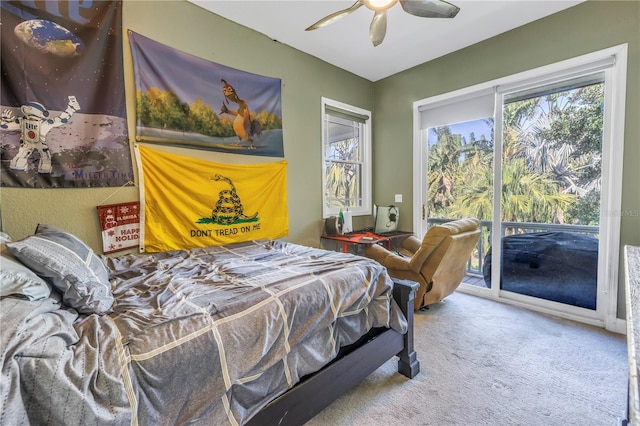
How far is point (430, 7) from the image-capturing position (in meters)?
1.93

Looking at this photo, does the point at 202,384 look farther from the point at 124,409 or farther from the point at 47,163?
the point at 47,163

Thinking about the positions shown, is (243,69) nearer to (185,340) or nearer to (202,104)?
(202,104)

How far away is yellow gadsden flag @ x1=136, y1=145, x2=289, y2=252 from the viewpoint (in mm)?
2246

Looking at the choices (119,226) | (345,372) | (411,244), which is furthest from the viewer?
(411,244)

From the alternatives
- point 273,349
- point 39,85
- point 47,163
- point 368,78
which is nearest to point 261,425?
point 273,349

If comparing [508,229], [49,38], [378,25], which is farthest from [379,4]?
[508,229]

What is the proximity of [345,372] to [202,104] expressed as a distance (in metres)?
2.39

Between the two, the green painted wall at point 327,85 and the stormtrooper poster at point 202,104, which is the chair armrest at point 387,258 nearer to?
the green painted wall at point 327,85

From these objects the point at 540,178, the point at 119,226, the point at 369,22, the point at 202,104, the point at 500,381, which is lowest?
the point at 500,381

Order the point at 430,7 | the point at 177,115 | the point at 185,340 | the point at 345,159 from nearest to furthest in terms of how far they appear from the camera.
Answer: the point at 185,340 → the point at 430,7 → the point at 177,115 → the point at 345,159

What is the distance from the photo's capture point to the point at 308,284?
4.78 ft

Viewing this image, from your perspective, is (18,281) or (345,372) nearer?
(18,281)

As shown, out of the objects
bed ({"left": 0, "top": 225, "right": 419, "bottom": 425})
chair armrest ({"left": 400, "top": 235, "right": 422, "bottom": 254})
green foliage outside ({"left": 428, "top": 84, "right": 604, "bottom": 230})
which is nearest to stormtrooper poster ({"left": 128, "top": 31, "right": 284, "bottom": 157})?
bed ({"left": 0, "top": 225, "right": 419, "bottom": 425})

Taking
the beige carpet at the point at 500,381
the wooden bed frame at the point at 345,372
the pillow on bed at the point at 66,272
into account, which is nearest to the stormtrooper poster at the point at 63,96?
the pillow on bed at the point at 66,272
